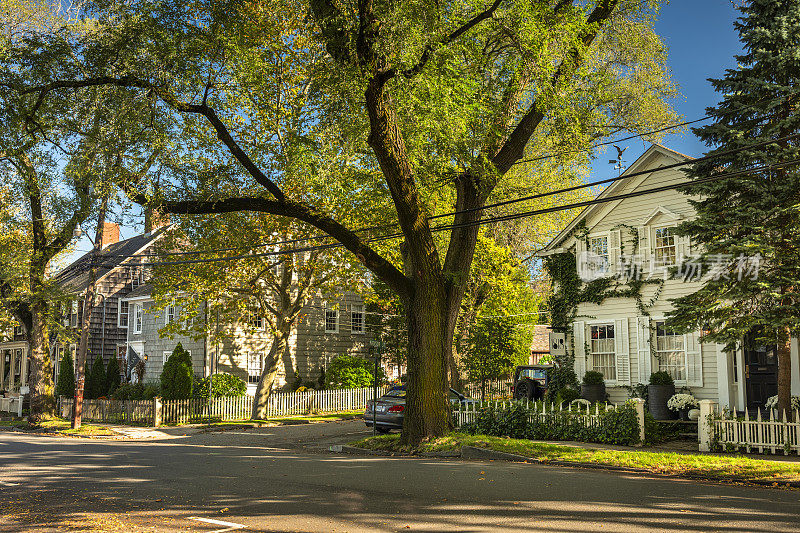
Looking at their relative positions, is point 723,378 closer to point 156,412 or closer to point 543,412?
point 543,412

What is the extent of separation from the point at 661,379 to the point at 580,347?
346 cm

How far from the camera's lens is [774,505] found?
848 cm

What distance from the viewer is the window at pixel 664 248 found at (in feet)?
68.9

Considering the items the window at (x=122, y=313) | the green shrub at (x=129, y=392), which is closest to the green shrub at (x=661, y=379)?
the green shrub at (x=129, y=392)

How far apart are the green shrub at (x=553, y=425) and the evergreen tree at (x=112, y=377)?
23767mm

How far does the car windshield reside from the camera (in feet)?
94.3

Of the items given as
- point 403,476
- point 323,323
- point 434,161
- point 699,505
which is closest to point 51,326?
point 323,323

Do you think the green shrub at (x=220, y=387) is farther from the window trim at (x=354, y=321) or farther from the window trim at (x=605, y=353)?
the window trim at (x=605, y=353)

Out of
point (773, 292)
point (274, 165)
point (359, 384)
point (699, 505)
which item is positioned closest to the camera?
point (699, 505)

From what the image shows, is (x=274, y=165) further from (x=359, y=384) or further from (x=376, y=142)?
(x=359, y=384)

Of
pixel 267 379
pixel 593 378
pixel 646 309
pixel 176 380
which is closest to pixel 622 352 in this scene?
pixel 593 378

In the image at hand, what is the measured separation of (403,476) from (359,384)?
72.0 ft

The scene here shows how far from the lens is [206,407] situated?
27.1 meters

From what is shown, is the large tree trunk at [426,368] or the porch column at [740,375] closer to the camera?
the large tree trunk at [426,368]
